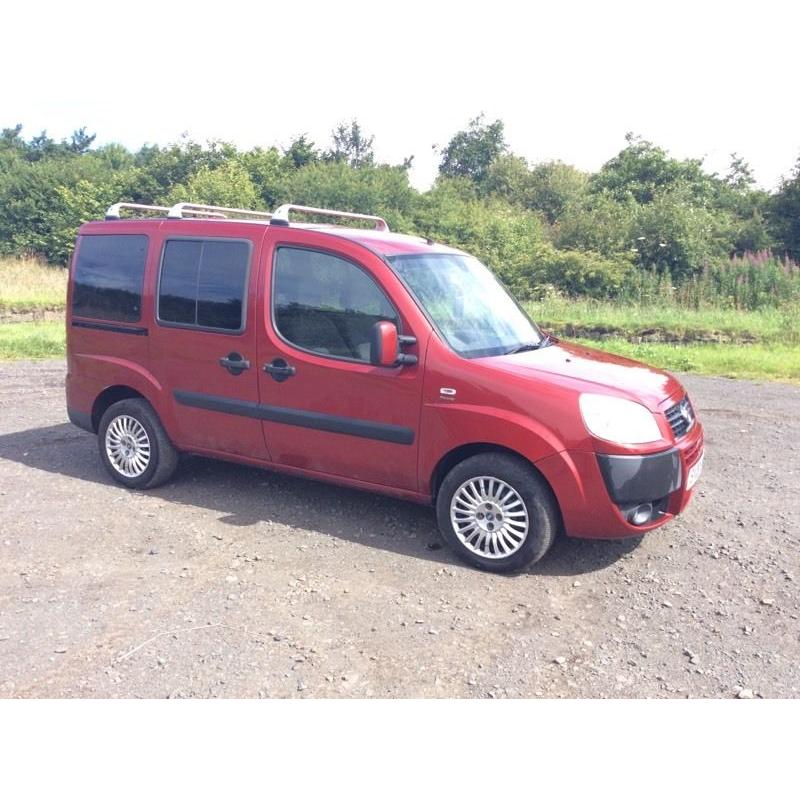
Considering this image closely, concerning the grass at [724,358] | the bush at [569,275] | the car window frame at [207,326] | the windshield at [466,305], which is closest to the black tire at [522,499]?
the windshield at [466,305]

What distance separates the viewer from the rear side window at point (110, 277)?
241 inches

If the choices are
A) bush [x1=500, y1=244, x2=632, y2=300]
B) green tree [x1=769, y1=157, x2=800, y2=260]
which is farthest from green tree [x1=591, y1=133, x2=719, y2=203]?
bush [x1=500, y1=244, x2=632, y2=300]

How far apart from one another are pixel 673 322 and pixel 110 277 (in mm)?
11139

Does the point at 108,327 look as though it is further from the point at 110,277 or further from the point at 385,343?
the point at 385,343

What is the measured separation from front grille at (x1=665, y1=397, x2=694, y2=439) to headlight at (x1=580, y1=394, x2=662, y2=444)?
21 centimetres

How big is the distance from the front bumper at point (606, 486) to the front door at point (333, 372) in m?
0.97

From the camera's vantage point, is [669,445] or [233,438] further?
[233,438]

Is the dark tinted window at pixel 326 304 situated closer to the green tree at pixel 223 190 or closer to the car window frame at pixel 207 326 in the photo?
the car window frame at pixel 207 326

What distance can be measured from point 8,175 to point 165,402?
35.4 metres

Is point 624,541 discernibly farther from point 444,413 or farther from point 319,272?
point 319,272

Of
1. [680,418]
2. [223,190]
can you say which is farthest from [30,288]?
[680,418]
